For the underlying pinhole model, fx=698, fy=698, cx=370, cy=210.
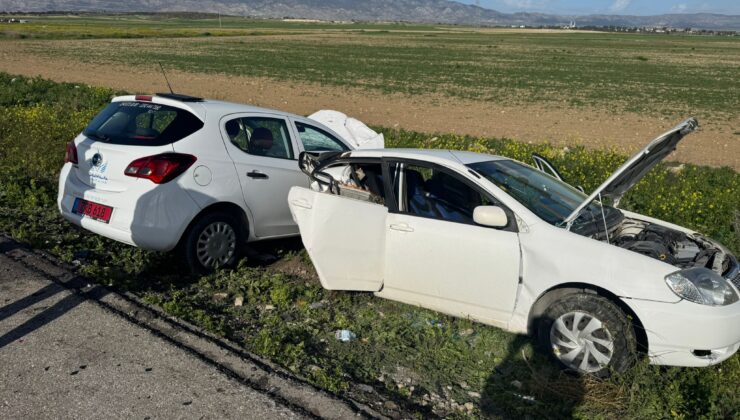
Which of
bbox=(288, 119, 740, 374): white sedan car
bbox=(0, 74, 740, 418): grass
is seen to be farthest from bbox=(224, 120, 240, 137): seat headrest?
bbox=(0, 74, 740, 418): grass

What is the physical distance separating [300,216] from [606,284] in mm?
2479

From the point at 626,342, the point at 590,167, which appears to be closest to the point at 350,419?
the point at 626,342

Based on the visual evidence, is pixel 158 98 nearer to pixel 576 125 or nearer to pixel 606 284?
pixel 606 284

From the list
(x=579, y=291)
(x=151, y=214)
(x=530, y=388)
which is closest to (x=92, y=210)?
(x=151, y=214)

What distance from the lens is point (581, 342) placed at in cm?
488

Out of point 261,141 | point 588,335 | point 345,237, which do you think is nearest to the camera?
point 588,335

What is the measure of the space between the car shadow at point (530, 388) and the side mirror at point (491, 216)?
0.90 meters

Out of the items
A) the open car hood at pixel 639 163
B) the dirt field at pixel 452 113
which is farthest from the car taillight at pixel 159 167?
the dirt field at pixel 452 113

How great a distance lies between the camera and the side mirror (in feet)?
16.8

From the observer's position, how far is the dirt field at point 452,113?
2061 cm

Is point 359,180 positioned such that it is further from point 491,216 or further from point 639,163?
point 639,163

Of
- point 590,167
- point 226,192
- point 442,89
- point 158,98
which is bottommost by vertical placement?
point 442,89

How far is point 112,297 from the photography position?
574 centimetres

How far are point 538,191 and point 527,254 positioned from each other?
931 millimetres
